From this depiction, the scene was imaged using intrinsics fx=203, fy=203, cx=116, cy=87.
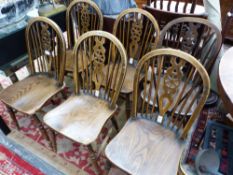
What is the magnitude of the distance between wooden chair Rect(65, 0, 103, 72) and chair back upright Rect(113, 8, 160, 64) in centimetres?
22

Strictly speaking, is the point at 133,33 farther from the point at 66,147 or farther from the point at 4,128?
the point at 4,128

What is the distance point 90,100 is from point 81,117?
17cm

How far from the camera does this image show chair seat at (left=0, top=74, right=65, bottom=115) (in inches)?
56.3

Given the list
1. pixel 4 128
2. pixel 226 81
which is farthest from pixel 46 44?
pixel 226 81

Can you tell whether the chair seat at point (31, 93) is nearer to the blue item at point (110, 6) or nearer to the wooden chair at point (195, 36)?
the wooden chair at point (195, 36)

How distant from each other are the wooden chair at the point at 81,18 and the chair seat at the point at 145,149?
2.77 ft

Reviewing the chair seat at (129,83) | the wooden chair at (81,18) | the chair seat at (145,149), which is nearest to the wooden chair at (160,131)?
the chair seat at (145,149)

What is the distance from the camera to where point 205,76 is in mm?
1018

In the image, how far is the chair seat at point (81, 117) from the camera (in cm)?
122

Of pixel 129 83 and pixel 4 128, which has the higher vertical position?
pixel 129 83

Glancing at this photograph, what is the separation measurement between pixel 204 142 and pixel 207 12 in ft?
3.51

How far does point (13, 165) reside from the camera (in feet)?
4.87

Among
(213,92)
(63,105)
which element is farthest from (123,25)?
(213,92)

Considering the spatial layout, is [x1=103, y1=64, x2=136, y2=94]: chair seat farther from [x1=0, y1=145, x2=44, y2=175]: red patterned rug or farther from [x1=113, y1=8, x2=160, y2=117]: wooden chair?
[x1=0, y1=145, x2=44, y2=175]: red patterned rug
